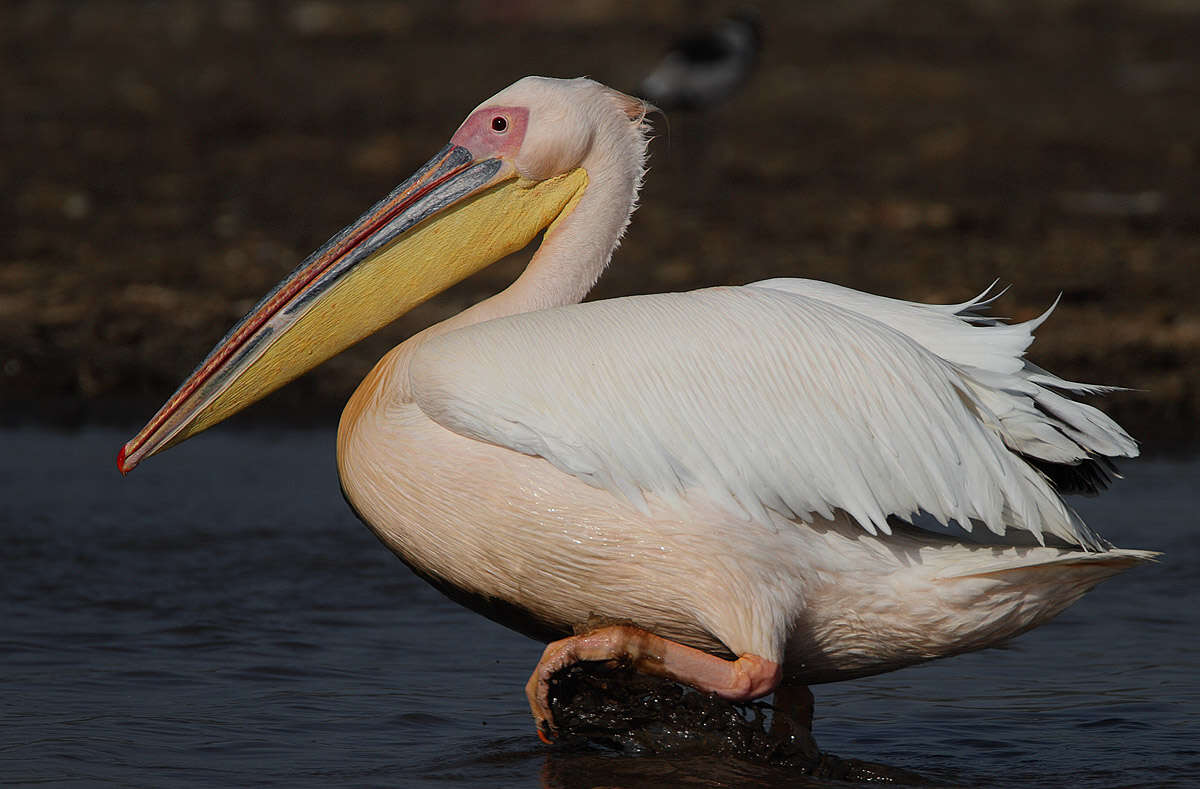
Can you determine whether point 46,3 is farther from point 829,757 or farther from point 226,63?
point 829,757

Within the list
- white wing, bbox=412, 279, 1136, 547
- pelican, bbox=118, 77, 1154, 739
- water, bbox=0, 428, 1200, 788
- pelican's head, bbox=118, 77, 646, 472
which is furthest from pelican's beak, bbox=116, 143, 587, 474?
water, bbox=0, 428, 1200, 788

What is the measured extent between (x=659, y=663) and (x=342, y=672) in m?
1.33

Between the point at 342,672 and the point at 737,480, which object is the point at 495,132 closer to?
the point at 737,480

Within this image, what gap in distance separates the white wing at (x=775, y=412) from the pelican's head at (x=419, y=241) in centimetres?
42

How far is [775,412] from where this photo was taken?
3.44 m

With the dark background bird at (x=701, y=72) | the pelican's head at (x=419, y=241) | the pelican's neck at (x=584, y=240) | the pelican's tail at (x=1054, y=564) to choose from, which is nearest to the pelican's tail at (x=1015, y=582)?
the pelican's tail at (x=1054, y=564)

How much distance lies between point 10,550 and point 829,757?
9.71 feet

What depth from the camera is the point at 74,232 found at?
8.88 m

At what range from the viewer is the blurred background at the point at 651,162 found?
753 centimetres

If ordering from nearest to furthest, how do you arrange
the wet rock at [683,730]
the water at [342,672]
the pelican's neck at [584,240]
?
the wet rock at [683,730]
the water at [342,672]
the pelican's neck at [584,240]

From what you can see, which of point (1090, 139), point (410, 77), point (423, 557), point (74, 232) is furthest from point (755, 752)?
point (410, 77)

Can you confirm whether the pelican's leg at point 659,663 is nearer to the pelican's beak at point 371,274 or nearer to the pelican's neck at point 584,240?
the pelican's neck at point 584,240

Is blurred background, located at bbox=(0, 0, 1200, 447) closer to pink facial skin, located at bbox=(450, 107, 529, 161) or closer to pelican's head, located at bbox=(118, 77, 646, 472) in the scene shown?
pelican's head, located at bbox=(118, 77, 646, 472)

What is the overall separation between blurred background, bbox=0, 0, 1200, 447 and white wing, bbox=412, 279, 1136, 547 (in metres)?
0.77
